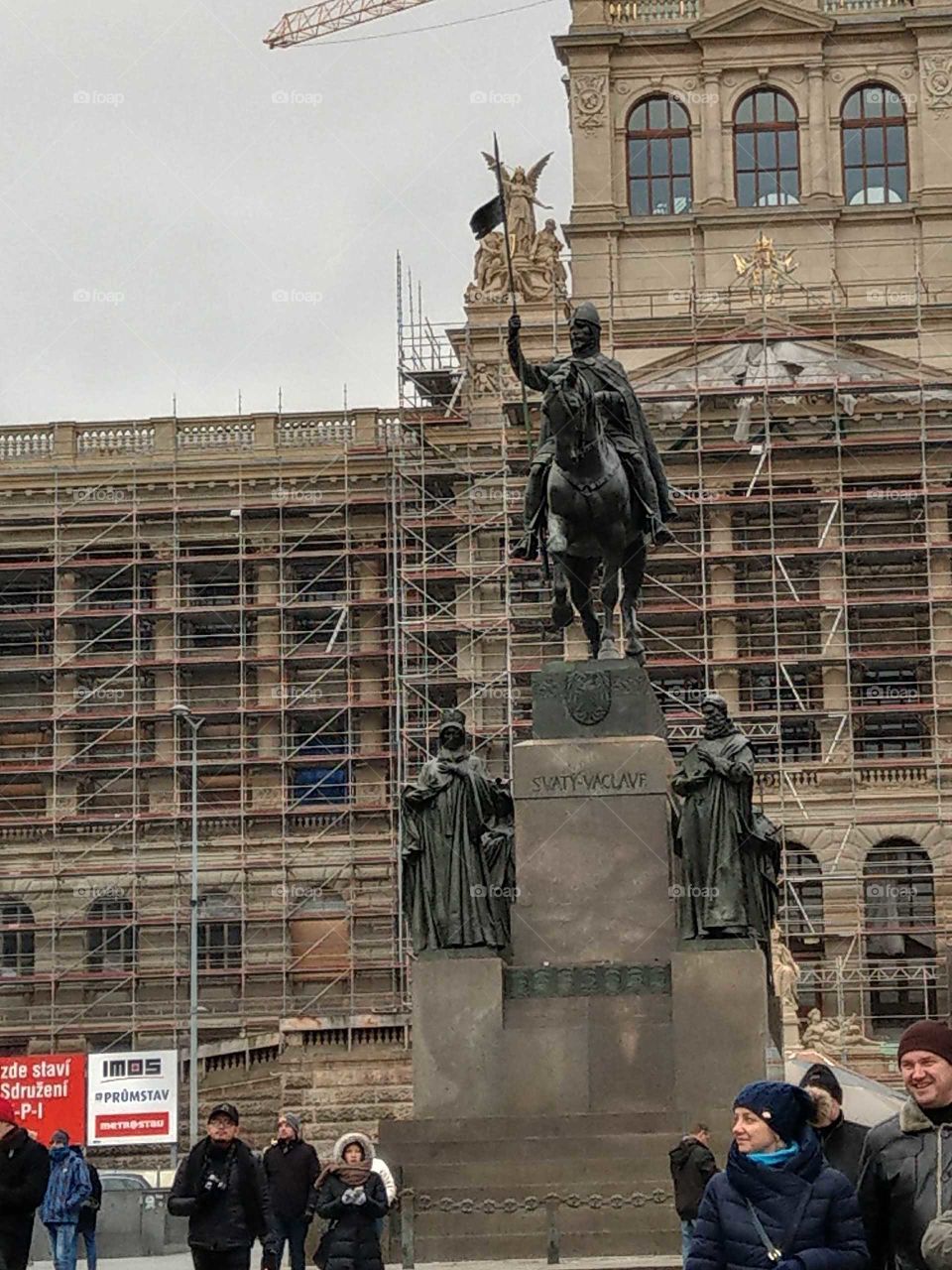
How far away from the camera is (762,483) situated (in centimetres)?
6856

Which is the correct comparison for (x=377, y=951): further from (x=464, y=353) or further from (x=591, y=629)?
(x=591, y=629)

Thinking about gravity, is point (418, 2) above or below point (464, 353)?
above

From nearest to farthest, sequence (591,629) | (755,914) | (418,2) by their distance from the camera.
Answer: (755,914)
(591,629)
(418,2)

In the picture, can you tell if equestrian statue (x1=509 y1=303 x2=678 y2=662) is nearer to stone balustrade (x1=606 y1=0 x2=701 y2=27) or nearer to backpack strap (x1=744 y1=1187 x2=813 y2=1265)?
backpack strap (x1=744 y1=1187 x2=813 y2=1265)

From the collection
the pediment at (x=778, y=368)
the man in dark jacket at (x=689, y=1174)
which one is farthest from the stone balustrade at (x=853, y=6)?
the man in dark jacket at (x=689, y=1174)

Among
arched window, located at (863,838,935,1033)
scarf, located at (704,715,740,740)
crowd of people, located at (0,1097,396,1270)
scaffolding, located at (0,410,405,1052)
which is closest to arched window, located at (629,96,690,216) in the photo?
scaffolding, located at (0,410,405,1052)

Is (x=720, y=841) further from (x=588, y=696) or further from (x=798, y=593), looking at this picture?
(x=798, y=593)

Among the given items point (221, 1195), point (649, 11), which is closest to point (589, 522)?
point (221, 1195)

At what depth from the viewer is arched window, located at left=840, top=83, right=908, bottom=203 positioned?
7812 centimetres

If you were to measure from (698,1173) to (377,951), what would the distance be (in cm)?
4852

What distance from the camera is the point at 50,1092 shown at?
51750 mm

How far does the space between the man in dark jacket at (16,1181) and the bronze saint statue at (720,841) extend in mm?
8069

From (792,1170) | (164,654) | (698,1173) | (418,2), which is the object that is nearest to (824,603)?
(164,654)

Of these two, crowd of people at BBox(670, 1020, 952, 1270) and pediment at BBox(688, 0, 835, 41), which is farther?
pediment at BBox(688, 0, 835, 41)
